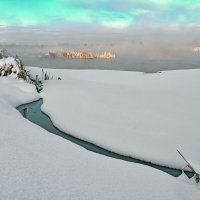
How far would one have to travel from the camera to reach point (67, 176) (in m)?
5.69

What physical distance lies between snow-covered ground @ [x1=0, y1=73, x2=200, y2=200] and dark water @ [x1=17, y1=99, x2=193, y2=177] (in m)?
2.28

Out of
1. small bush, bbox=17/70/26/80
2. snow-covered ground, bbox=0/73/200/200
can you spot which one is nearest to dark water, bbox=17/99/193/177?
snow-covered ground, bbox=0/73/200/200

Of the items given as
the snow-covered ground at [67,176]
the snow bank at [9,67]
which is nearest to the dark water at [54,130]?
the snow-covered ground at [67,176]

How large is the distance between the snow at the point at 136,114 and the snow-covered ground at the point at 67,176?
3.26 metres

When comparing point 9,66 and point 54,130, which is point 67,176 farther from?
point 9,66

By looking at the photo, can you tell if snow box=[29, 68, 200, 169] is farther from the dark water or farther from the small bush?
the small bush

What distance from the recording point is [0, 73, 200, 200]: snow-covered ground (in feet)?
16.3

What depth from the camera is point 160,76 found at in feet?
88.0

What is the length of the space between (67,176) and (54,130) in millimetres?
8524

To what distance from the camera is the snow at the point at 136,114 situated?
11.1 m

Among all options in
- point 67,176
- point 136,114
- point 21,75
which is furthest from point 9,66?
point 67,176

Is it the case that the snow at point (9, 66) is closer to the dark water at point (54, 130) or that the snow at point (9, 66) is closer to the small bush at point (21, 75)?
the small bush at point (21, 75)

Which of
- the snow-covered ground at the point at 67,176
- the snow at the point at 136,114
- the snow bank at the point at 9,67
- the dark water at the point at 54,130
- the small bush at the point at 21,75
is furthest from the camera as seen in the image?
the snow bank at the point at 9,67

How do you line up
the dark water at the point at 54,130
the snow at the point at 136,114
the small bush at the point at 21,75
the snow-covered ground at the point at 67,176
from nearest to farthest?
1. the snow-covered ground at the point at 67,176
2. the dark water at the point at 54,130
3. the snow at the point at 136,114
4. the small bush at the point at 21,75
